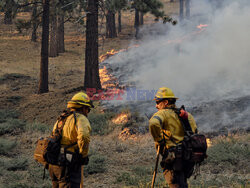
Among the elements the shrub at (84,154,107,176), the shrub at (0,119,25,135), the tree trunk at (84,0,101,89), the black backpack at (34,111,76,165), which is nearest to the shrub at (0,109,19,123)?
the shrub at (0,119,25,135)

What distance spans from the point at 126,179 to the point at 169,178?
2306 mm

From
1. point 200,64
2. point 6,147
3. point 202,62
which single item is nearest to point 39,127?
point 6,147

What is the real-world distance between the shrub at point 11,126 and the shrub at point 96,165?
4350mm

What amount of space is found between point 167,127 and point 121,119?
718cm

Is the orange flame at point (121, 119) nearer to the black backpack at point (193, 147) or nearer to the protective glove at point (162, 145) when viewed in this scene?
the protective glove at point (162, 145)

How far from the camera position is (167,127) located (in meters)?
4.20

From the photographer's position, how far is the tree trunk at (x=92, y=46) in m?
14.0

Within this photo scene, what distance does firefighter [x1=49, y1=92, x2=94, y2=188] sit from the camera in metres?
4.05

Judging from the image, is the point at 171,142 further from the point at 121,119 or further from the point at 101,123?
the point at 101,123

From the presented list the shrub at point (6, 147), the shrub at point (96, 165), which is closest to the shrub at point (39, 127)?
the shrub at point (6, 147)

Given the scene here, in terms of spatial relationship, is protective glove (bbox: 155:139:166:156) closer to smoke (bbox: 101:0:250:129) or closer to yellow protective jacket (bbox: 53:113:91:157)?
yellow protective jacket (bbox: 53:113:91:157)

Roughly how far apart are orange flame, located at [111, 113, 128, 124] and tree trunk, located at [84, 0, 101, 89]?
3.22 m

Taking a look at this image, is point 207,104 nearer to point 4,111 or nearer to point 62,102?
point 62,102

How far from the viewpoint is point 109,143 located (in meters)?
9.44
